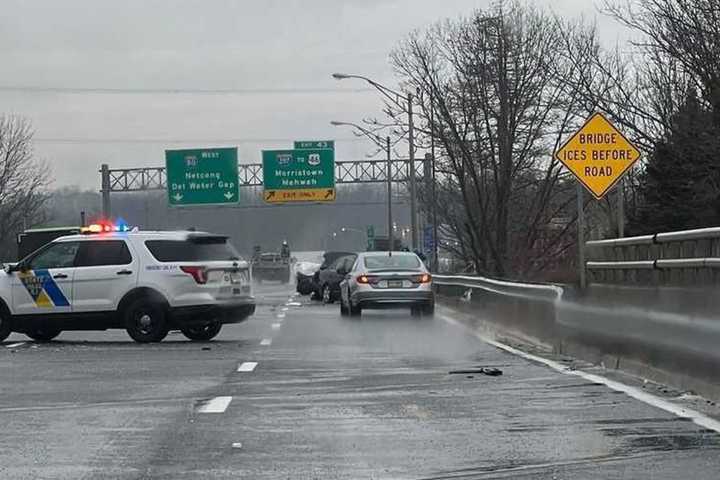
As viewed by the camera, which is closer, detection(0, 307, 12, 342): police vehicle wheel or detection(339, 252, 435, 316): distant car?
detection(0, 307, 12, 342): police vehicle wheel

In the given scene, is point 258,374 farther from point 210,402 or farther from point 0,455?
point 0,455

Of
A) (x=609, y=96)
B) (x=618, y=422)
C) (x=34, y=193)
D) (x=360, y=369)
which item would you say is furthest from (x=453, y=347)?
(x=34, y=193)

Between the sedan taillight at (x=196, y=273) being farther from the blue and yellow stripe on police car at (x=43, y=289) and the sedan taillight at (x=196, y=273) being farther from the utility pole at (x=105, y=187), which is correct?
the utility pole at (x=105, y=187)

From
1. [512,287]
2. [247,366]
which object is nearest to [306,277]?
[512,287]

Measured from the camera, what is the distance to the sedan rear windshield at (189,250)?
20312mm

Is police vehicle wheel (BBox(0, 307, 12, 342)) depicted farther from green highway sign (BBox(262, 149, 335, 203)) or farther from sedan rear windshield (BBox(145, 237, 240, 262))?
green highway sign (BBox(262, 149, 335, 203))

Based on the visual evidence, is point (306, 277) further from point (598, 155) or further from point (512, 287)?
point (598, 155)

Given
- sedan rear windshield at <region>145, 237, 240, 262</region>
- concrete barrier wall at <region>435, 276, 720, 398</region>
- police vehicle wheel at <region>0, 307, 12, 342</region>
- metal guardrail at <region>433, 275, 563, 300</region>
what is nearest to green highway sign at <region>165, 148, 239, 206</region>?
metal guardrail at <region>433, 275, 563, 300</region>

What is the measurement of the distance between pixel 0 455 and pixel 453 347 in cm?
1064

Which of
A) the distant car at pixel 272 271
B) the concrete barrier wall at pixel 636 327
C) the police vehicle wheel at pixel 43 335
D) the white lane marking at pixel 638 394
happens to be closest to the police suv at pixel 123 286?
the police vehicle wheel at pixel 43 335

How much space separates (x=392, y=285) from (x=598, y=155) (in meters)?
8.46

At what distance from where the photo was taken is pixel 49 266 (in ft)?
67.1

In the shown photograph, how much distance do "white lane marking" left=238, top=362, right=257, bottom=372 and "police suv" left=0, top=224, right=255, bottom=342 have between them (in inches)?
175

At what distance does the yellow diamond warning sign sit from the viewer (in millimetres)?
19609
